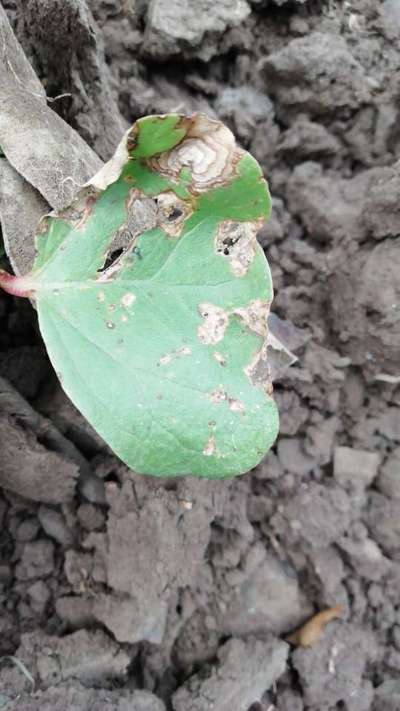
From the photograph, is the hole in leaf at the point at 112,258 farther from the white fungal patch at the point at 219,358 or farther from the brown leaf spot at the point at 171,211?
the white fungal patch at the point at 219,358

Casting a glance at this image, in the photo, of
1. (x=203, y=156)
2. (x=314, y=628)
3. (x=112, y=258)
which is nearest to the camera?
(x=203, y=156)

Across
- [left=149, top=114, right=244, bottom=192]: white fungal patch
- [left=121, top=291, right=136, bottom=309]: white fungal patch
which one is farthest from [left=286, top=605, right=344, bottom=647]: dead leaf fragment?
[left=149, top=114, right=244, bottom=192]: white fungal patch

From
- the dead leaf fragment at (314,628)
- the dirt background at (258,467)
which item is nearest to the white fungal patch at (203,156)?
the dirt background at (258,467)

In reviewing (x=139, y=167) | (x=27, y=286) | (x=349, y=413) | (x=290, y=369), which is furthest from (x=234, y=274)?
(x=349, y=413)

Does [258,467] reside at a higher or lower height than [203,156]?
lower

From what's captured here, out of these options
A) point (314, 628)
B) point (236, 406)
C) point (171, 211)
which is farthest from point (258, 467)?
point (171, 211)

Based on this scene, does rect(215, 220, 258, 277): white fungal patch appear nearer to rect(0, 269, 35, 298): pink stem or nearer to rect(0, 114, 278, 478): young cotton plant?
rect(0, 114, 278, 478): young cotton plant

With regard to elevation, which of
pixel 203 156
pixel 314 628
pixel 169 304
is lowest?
pixel 314 628

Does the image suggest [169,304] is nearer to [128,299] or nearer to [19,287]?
[128,299]
